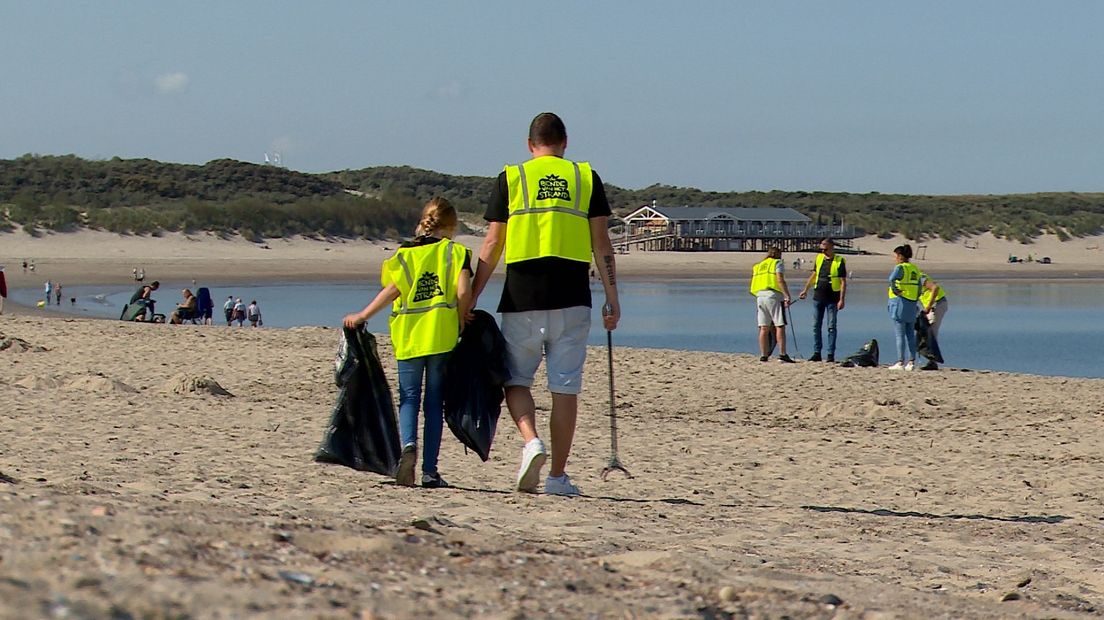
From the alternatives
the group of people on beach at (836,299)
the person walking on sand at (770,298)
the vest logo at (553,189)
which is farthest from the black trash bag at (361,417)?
the person walking on sand at (770,298)

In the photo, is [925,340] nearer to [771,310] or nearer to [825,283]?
[825,283]

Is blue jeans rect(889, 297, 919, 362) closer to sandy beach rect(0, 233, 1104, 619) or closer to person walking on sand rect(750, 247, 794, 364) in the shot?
sandy beach rect(0, 233, 1104, 619)

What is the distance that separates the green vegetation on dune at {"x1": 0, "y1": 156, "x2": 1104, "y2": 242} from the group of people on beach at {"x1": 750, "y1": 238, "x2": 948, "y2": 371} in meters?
47.5

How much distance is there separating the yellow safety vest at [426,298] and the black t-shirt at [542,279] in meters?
0.28

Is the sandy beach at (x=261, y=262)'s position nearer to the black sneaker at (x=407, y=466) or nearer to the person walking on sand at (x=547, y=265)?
the black sneaker at (x=407, y=466)

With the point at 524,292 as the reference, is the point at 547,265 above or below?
above

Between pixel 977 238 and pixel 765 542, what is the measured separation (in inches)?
3516

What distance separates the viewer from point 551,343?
20.6 ft

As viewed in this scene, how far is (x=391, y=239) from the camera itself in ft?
236

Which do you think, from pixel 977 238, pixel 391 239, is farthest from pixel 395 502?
pixel 977 238

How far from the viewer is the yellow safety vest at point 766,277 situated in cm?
1533

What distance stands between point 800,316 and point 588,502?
27.8 metres

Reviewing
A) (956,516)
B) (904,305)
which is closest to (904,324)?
(904,305)

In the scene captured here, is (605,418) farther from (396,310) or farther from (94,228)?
(94,228)
